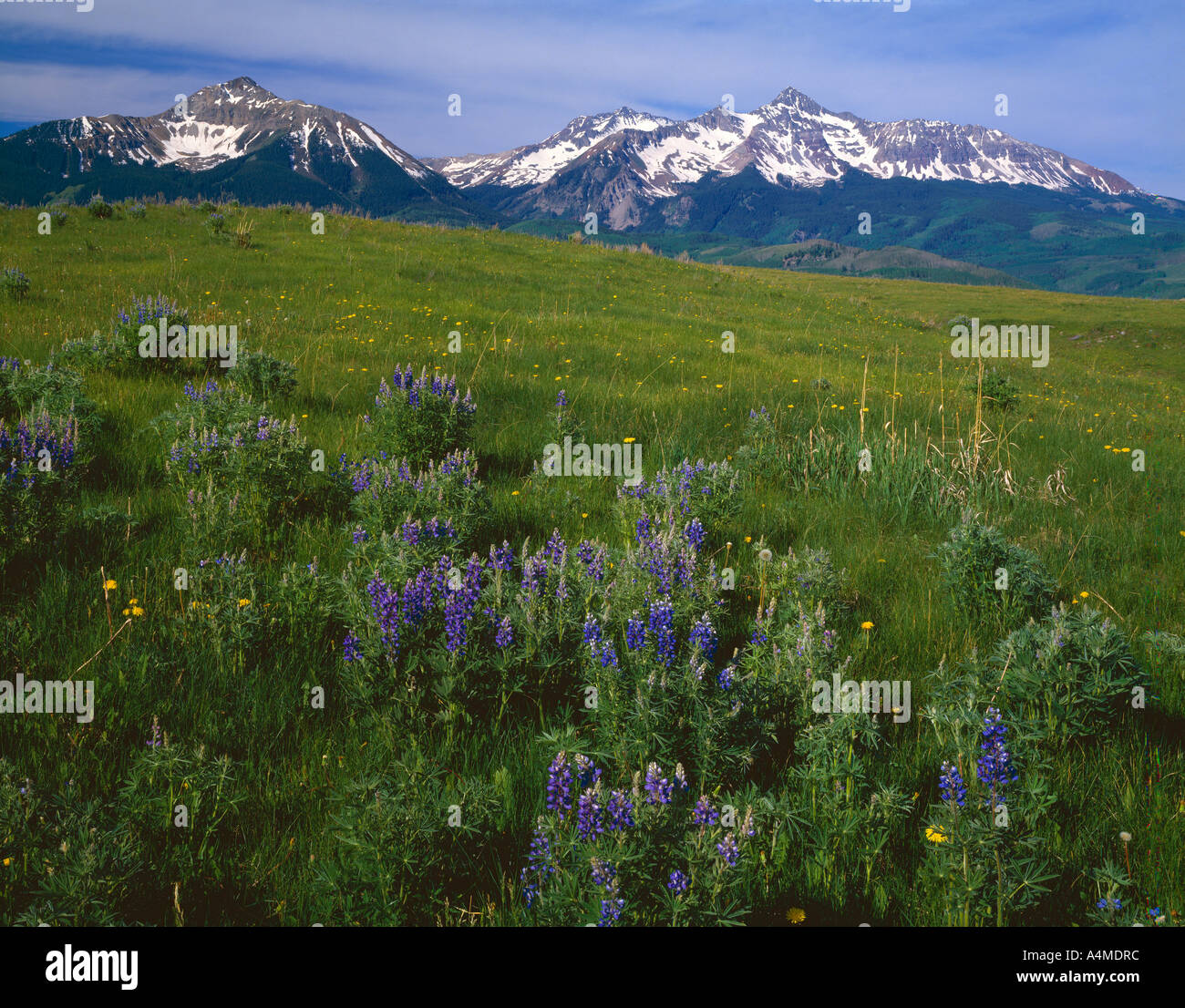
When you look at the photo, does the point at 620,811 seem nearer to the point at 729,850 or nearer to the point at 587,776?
the point at 729,850

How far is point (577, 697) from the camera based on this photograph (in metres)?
3.29

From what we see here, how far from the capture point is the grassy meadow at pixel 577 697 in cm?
221

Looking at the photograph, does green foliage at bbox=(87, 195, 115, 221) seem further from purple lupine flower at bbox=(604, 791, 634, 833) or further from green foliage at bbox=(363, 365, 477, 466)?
purple lupine flower at bbox=(604, 791, 634, 833)

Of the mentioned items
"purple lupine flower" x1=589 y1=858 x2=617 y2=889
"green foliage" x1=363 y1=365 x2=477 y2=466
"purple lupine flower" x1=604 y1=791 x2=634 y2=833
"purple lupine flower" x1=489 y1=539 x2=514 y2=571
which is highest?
"green foliage" x1=363 y1=365 x2=477 y2=466

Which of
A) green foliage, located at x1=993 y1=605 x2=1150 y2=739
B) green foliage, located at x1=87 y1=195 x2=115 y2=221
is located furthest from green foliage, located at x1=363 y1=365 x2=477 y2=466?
green foliage, located at x1=87 y1=195 x2=115 y2=221

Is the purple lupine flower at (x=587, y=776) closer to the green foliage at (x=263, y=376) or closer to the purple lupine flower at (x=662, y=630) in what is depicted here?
the purple lupine flower at (x=662, y=630)

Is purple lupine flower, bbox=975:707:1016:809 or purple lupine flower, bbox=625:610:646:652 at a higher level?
purple lupine flower, bbox=625:610:646:652

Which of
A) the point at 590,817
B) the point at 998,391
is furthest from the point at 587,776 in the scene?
the point at 998,391

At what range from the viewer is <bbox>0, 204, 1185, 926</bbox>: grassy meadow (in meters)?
2.21

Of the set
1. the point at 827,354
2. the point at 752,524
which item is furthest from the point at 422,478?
the point at 827,354

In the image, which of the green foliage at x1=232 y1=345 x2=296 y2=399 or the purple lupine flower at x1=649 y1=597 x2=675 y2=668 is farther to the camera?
the green foliage at x1=232 y1=345 x2=296 y2=399

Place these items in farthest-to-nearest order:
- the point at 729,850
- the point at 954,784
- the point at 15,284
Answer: the point at 15,284
the point at 954,784
the point at 729,850

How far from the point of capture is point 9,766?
234 cm

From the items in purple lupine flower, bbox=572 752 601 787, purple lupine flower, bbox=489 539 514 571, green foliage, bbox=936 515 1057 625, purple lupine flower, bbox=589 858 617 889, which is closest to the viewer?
purple lupine flower, bbox=589 858 617 889
